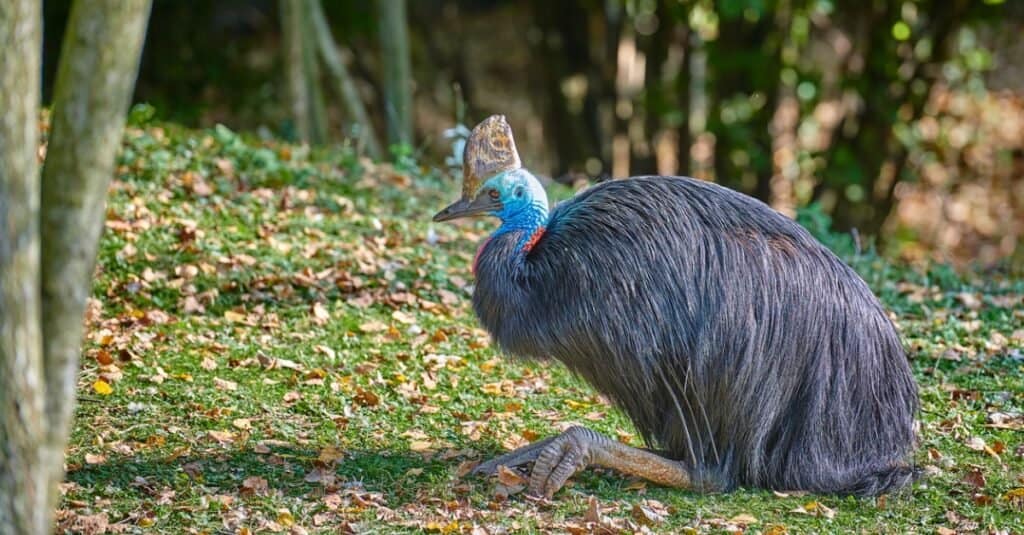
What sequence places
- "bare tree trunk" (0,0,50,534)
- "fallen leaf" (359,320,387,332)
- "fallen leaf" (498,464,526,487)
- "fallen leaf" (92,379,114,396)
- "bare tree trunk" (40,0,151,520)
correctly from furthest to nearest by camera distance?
"fallen leaf" (359,320,387,332) < "fallen leaf" (92,379,114,396) < "fallen leaf" (498,464,526,487) < "bare tree trunk" (40,0,151,520) < "bare tree trunk" (0,0,50,534)

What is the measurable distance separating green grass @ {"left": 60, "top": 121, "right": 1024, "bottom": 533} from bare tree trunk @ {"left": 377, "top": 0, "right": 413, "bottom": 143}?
189 cm

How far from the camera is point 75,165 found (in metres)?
3.26

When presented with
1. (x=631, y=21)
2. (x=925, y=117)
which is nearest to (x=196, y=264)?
(x=631, y=21)

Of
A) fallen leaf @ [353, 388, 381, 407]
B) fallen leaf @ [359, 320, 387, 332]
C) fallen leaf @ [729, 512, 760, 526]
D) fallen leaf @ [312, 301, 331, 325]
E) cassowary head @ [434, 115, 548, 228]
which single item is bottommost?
fallen leaf @ [729, 512, 760, 526]

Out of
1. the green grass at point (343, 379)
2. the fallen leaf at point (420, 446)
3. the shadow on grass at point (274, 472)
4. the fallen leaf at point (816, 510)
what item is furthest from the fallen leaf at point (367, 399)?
the fallen leaf at point (816, 510)

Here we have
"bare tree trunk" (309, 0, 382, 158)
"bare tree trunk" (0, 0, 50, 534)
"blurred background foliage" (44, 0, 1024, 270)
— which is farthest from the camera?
"blurred background foliage" (44, 0, 1024, 270)

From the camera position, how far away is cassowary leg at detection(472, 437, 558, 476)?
4887mm

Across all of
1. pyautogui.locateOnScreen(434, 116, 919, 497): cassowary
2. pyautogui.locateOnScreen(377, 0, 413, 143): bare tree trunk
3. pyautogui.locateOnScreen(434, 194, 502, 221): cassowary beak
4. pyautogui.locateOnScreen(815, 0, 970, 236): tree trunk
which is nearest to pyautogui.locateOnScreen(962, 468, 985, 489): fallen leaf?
pyautogui.locateOnScreen(434, 116, 919, 497): cassowary

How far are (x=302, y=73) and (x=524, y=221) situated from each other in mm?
5369

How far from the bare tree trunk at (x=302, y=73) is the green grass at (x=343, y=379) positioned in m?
1.15

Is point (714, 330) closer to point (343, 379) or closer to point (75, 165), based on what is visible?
point (343, 379)

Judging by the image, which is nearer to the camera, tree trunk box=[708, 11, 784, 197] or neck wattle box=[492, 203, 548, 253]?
neck wattle box=[492, 203, 548, 253]

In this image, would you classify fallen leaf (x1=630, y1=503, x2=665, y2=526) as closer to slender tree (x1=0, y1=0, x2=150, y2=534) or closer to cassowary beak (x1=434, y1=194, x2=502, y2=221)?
cassowary beak (x1=434, y1=194, x2=502, y2=221)

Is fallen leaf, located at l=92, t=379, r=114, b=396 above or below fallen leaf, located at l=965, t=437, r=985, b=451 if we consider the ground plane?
above
